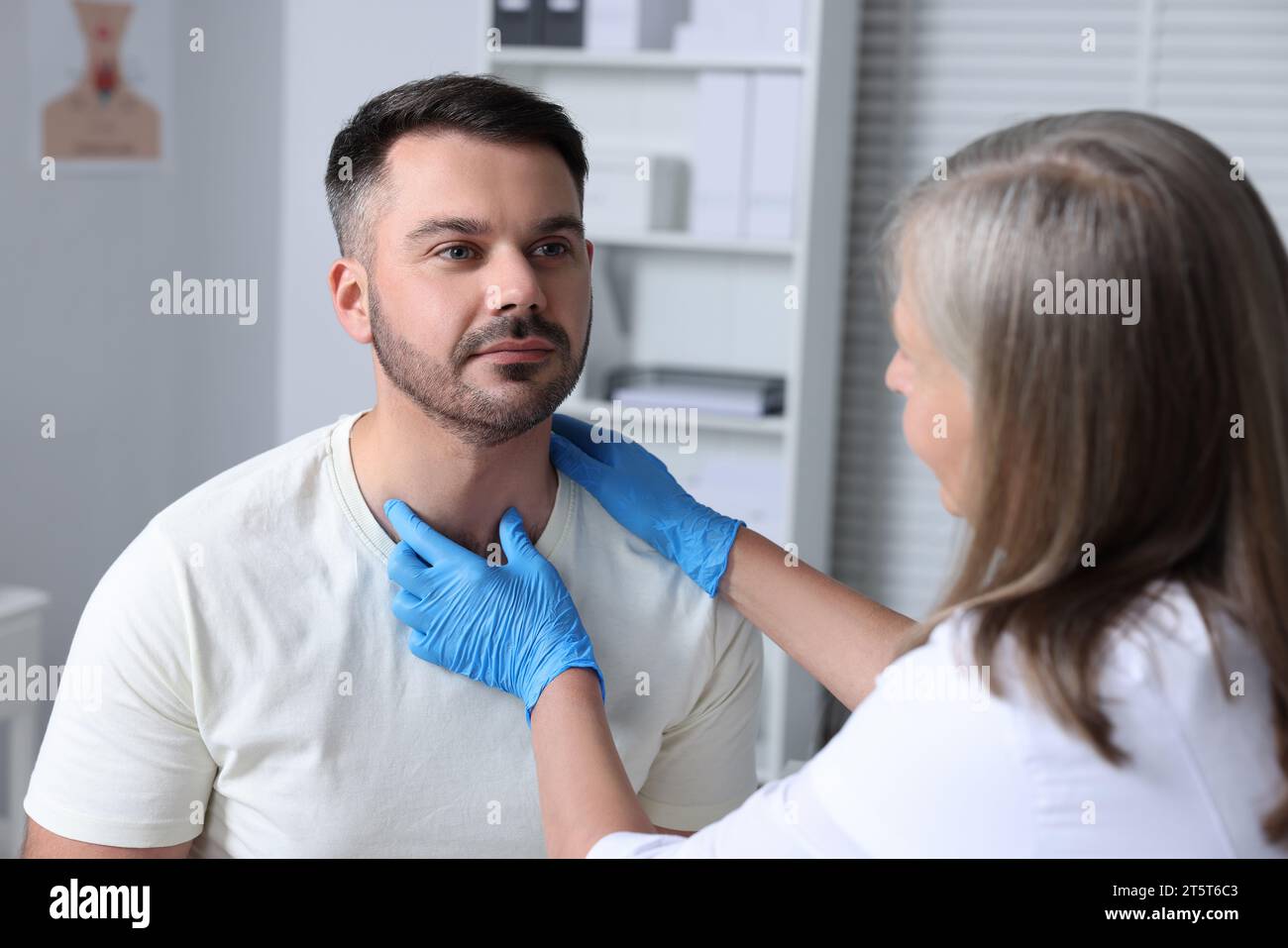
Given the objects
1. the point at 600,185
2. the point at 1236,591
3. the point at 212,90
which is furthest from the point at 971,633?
the point at 212,90

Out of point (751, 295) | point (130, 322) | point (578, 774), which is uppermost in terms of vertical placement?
point (751, 295)

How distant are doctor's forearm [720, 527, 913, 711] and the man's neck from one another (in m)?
0.26

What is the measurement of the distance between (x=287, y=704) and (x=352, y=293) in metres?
0.46

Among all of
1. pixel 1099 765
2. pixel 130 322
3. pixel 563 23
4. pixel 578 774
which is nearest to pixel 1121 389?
pixel 1099 765

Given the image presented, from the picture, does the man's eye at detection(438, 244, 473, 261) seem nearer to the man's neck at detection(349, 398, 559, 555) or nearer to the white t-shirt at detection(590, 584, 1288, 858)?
the man's neck at detection(349, 398, 559, 555)

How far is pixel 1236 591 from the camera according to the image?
936mm

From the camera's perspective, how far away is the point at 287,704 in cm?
132

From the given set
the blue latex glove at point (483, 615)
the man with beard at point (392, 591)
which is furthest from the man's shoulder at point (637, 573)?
the blue latex glove at point (483, 615)

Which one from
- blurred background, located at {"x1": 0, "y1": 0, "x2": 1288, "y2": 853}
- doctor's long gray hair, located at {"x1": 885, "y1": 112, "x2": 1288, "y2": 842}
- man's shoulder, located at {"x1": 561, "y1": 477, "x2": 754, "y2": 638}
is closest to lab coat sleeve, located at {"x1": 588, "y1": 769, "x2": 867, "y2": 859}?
doctor's long gray hair, located at {"x1": 885, "y1": 112, "x2": 1288, "y2": 842}

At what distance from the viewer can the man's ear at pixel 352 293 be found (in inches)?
57.8

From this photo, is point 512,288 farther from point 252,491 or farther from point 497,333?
point 252,491

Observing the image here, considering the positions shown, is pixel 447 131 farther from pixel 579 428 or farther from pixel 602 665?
pixel 602 665

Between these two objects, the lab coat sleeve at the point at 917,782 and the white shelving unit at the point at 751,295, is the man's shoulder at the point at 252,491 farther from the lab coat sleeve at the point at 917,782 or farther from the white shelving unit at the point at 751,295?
the white shelving unit at the point at 751,295

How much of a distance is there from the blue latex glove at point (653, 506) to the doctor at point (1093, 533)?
1.59ft
